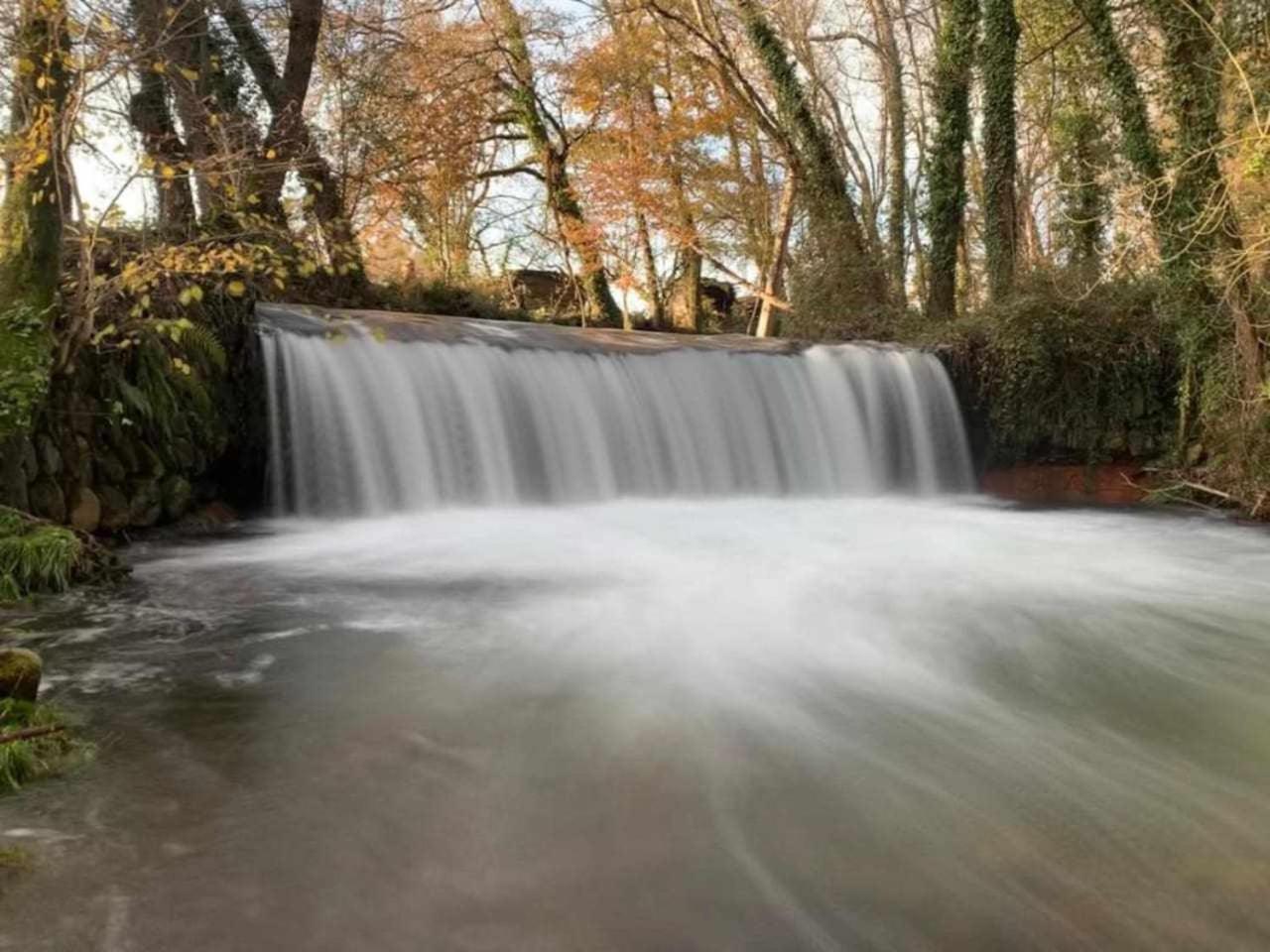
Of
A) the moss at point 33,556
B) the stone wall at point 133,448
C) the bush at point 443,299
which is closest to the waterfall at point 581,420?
the stone wall at point 133,448

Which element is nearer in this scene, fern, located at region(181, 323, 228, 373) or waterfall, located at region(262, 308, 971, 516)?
fern, located at region(181, 323, 228, 373)

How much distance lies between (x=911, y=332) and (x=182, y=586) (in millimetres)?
11196

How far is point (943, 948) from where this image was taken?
217 cm

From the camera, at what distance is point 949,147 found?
1488 cm

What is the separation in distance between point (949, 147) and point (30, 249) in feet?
43.1

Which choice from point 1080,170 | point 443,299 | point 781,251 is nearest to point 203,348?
point 443,299

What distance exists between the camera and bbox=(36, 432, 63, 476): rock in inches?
243

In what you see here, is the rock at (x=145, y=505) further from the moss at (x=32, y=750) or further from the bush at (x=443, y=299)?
the bush at (x=443, y=299)

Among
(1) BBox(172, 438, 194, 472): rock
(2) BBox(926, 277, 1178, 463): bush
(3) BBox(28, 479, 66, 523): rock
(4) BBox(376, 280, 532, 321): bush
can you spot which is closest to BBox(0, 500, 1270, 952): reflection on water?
(3) BBox(28, 479, 66, 523): rock

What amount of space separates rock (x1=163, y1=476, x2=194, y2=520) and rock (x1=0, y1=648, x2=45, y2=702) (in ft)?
14.0

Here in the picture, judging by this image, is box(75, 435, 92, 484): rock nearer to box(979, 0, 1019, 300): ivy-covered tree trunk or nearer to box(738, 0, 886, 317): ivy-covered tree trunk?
box(979, 0, 1019, 300): ivy-covered tree trunk

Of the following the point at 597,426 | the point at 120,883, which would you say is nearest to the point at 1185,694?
the point at 120,883

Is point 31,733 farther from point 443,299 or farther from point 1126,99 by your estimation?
point 443,299

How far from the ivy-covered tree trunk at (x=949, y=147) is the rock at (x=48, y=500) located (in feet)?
39.9
